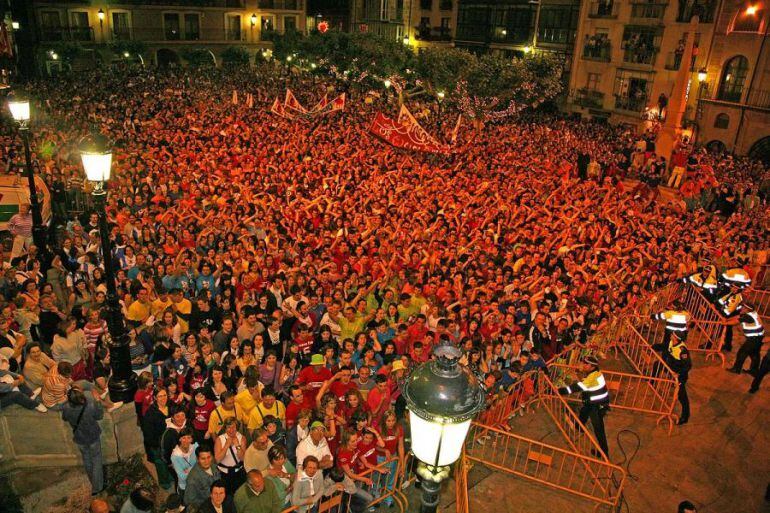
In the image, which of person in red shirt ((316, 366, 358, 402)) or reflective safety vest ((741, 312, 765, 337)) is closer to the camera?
person in red shirt ((316, 366, 358, 402))

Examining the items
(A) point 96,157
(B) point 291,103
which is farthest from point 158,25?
(A) point 96,157

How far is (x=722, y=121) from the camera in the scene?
31.4 meters

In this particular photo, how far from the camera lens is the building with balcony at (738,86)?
95.9ft

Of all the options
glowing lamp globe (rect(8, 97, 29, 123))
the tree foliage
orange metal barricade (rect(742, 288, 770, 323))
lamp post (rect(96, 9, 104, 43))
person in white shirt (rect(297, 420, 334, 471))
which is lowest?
orange metal barricade (rect(742, 288, 770, 323))

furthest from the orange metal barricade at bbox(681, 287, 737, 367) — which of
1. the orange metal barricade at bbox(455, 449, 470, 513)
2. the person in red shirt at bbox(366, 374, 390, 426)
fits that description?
the person in red shirt at bbox(366, 374, 390, 426)

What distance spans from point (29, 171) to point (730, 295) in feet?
46.7

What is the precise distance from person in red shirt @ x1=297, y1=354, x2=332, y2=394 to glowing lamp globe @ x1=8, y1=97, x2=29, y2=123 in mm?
8053

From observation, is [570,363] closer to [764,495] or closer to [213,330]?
[764,495]

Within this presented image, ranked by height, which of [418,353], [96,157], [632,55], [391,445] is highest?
[632,55]

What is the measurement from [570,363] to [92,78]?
32.9 metres

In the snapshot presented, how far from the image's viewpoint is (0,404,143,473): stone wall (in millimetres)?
6945

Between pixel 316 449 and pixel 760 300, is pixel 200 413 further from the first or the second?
pixel 760 300

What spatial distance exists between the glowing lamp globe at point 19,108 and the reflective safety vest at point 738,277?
14.4 meters

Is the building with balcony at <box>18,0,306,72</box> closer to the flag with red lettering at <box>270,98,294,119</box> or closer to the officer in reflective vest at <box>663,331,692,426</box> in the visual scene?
the flag with red lettering at <box>270,98,294,119</box>
